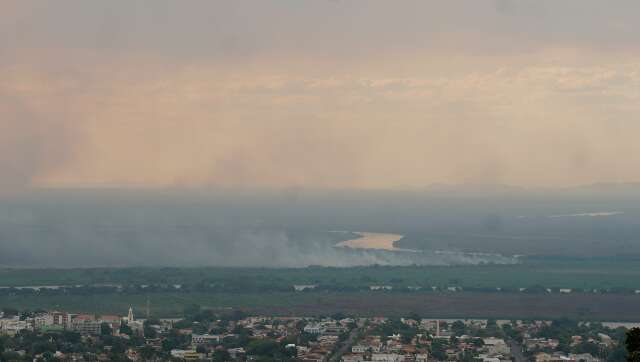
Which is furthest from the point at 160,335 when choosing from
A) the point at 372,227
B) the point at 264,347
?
the point at 372,227

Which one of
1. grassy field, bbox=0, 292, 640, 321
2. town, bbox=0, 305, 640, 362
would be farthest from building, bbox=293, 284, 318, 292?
town, bbox=0, 305, 640, 362

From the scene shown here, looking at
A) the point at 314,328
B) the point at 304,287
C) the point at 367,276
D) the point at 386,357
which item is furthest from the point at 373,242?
the point at 386,357

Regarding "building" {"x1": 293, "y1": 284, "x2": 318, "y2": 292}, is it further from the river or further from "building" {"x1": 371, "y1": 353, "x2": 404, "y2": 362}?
the river

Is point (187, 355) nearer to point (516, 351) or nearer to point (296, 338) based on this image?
point (296, 338)

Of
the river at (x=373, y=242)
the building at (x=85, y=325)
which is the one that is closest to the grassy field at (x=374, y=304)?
the building at (x=85, y=325)

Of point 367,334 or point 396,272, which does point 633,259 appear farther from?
point 367,334

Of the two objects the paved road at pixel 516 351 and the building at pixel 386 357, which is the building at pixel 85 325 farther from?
the paved road at pixel 516 351
